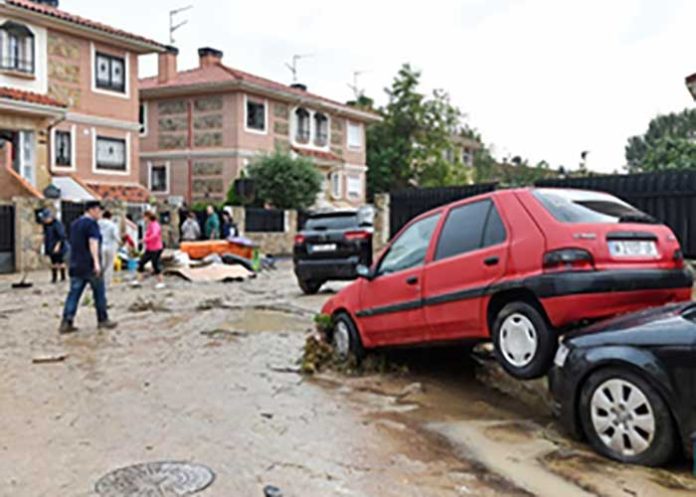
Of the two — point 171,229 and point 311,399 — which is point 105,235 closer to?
point 311,399

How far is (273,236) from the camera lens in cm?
2852

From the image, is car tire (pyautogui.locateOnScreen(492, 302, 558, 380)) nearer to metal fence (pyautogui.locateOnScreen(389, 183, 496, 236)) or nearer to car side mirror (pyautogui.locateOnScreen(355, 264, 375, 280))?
car side mirror (pyautogui.locateOnScreen(355, 264, 375, 280))

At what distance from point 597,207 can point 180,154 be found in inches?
1242

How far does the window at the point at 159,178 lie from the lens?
3584 cm

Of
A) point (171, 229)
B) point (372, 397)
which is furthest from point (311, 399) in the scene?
point (171, 229)

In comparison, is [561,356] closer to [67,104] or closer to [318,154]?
[67,104]

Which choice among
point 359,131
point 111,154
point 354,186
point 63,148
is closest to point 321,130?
point 359,131

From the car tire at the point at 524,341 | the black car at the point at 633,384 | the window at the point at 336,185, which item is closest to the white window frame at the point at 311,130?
the window at the point at 336,185

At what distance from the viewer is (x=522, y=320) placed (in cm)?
546

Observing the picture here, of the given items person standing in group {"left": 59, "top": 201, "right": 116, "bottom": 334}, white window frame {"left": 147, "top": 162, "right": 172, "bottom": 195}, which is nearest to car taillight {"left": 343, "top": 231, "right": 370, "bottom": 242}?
person standing in group {"left": 59, "top": 201, "right": 116, "bottom": 334}

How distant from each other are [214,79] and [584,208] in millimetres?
30706

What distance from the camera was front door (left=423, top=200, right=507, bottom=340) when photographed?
229 inches

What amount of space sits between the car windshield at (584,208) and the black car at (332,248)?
7.69 meters

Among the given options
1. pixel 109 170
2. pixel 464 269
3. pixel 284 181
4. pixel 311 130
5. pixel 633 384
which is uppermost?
pixel 311 130
